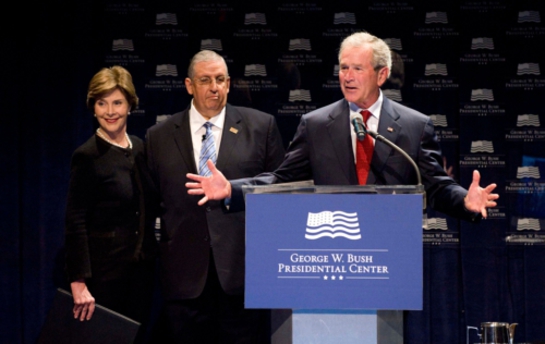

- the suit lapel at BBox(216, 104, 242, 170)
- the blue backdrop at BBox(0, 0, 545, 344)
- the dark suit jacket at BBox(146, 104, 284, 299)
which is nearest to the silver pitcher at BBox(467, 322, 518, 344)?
the dark suit jacket at BBox(146, 104, 284, 299)

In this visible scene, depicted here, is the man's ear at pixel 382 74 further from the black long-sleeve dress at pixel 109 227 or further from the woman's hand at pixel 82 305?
the woman's hand at pixel 82 305

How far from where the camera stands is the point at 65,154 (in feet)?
16.5

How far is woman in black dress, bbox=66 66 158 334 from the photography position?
12.3 feet

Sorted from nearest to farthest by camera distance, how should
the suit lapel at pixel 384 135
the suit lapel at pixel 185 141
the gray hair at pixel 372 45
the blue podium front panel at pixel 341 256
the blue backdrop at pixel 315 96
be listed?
the blue podium front panel at pixel 341 256 < the suit lapel at pixel 384 135 < the gray hair at pixel 372 45 < the suit lapel at pixel 185 141 < the blue backdrop at pixel 315 96

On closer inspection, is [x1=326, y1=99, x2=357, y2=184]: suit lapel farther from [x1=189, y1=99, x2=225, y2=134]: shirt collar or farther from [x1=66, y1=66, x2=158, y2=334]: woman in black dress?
[x1=66, y1=66, x2=158, y2=334]: woman in black dress

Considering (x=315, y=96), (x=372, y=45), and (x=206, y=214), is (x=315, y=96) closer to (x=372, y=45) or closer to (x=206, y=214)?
(x=206, y=214)

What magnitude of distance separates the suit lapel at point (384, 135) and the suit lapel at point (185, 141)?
1.09m

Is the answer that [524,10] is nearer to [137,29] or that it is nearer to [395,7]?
[395,7]

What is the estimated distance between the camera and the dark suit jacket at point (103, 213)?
148 inches

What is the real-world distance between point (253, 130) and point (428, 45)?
1.77 meters

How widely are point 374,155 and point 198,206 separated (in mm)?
1089

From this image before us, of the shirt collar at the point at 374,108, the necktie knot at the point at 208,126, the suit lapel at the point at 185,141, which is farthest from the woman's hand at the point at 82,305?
the shirt collar at the point at 374,108

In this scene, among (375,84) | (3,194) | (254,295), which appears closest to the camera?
(254,295)

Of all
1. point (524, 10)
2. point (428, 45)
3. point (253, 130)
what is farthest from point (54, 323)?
point (524, 10)
